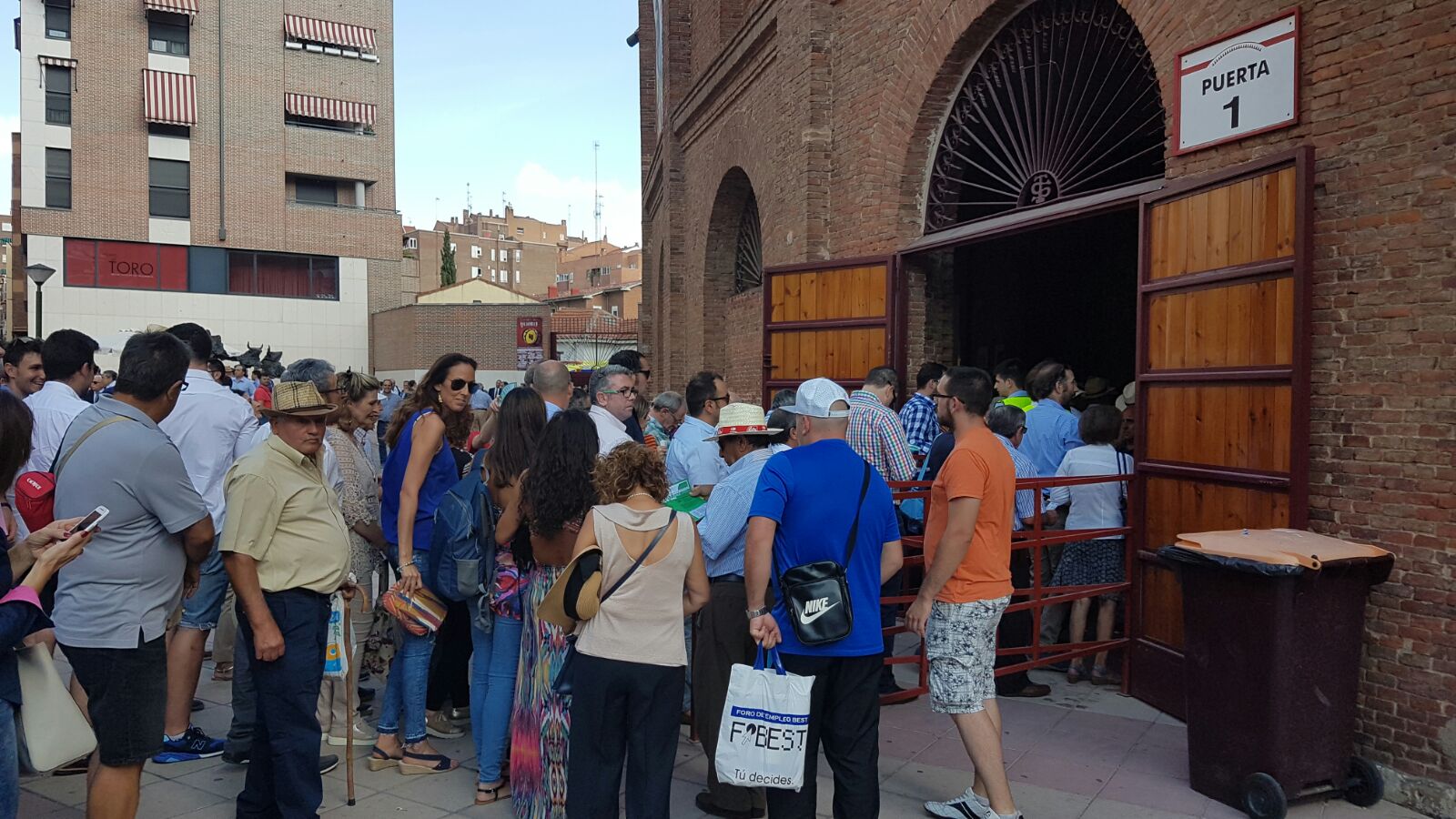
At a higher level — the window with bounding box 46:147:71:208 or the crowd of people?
the window with bounding box 46:147:71:208

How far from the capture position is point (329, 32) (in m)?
35.7

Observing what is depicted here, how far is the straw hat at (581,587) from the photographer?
3.65 m

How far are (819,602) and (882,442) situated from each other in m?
2.95

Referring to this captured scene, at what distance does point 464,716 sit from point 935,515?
3.07 meters

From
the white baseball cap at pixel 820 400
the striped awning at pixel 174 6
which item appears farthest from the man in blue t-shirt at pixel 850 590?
the striped awning at pixel 174 6

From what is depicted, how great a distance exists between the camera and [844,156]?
33.3 ft

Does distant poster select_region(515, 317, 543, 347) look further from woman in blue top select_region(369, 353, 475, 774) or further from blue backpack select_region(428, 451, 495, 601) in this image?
blue backpack select_region(428, 451, 495, 601)

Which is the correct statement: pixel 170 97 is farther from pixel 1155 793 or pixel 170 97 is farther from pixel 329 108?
pixel 1155 793

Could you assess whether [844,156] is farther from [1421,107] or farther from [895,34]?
[1421,107]

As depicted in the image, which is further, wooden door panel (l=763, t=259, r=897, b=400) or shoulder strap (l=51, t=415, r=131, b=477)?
wooden door panel (l=763, t=259, r=897, b=400)

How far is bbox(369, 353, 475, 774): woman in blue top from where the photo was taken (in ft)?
16.2

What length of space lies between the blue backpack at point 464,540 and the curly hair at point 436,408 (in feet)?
2.01

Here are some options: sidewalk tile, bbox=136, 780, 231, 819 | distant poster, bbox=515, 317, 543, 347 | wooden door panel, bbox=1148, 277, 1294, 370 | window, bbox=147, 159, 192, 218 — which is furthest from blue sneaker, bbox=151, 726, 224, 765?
window, bbox=147, 159, 192, 218

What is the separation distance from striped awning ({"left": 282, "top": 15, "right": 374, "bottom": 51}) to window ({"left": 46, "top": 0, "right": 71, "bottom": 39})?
637cm
